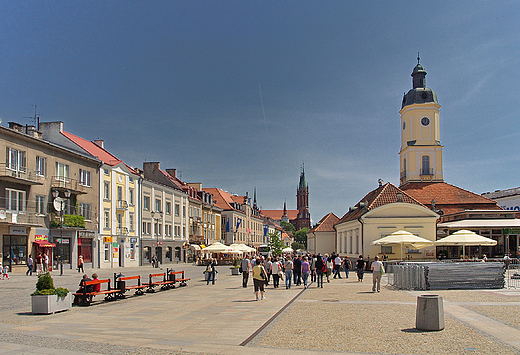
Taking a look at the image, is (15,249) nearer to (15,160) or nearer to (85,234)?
(15,160)

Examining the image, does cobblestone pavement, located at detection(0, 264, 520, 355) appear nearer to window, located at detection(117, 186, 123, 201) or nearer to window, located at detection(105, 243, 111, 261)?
window, located at detection(105, 243, 111, 261)

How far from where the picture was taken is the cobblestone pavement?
32.2ft

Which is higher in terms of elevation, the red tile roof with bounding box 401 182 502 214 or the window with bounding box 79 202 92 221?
the red tile roof with bounding box 401 182 502 214

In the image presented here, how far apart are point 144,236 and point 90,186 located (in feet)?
40.4

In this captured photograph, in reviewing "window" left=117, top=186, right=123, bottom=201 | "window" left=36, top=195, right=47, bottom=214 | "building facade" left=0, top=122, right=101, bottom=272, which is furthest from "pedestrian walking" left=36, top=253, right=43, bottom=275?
"window" left=117, top=186, right=123, bottom=201

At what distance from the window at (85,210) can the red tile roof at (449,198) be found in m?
32.9

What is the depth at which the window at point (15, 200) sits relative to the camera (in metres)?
34.2

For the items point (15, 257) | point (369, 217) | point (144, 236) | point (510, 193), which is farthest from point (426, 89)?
point (15, 257)

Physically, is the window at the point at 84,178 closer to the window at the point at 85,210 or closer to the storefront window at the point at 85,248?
the window at the point at 85,210

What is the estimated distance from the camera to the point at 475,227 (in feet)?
142

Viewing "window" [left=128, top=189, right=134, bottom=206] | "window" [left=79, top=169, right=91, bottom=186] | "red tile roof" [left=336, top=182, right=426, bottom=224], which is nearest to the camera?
"window" [left=79, top=169, right=91, bottom=186]

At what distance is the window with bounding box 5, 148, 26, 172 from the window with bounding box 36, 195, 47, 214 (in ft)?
9.09

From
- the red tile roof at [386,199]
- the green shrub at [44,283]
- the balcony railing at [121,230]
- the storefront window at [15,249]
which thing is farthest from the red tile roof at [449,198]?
the green shrub at [44,283]

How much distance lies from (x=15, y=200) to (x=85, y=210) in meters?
9.02
